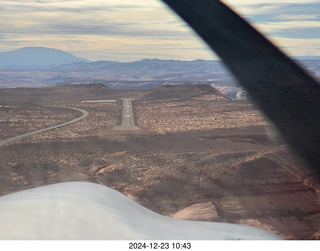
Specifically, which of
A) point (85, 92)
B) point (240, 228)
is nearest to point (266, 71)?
point (85, 92)

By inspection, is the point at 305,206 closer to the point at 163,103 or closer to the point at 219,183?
the point at 219,183

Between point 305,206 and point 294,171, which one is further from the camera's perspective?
point 294,171

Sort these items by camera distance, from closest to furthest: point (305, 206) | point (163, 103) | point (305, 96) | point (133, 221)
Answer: point (133, 221) < point (305, 206) < point (305, 96) < point (163, 103)

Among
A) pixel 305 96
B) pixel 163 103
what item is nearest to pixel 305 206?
pixel 305 96

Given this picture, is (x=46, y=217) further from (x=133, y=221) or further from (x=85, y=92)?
(x=85, y=92)

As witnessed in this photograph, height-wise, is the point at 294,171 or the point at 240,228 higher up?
the point at 240,228

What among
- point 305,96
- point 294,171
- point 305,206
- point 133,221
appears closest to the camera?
point 133,221
